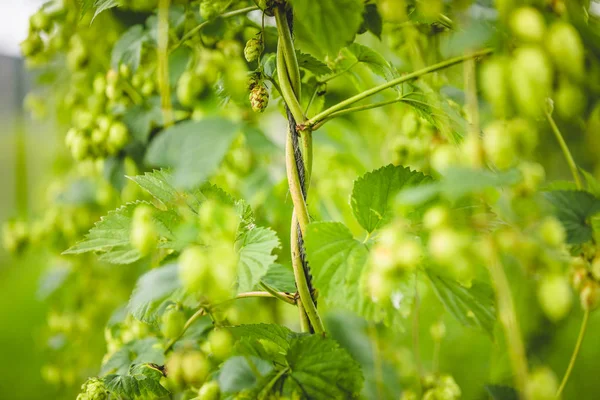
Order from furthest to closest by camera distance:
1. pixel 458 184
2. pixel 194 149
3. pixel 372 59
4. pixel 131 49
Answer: pixel 131 49
pixel 372 59
pixel 194 149
pixel 458 184

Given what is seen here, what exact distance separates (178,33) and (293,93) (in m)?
0.37

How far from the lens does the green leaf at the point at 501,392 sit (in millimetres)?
588

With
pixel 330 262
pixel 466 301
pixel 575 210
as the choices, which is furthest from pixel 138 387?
pixel 575 210

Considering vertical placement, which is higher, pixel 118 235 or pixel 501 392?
pixel 118 235

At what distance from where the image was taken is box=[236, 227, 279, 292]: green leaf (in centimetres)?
40

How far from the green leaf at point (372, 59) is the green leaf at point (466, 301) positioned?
0.24m

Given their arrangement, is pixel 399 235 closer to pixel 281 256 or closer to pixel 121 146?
pixel 121 146

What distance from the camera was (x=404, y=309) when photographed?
48 centimetres

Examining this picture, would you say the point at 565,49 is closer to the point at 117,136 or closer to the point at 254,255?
the point at 254,255

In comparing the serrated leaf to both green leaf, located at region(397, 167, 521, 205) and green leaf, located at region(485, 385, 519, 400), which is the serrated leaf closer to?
green leaf, located at region(397, 167, 521, 205)

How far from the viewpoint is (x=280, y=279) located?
1.93 ft

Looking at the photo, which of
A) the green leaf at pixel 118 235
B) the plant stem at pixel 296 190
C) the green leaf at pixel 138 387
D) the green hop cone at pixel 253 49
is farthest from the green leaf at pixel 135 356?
the green hop cone at pixel 253 49

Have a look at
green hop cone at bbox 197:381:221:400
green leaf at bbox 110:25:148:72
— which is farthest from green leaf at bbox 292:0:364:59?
green leaf at bbox 110:25:148:72

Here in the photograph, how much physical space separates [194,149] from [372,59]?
11.9 inches
